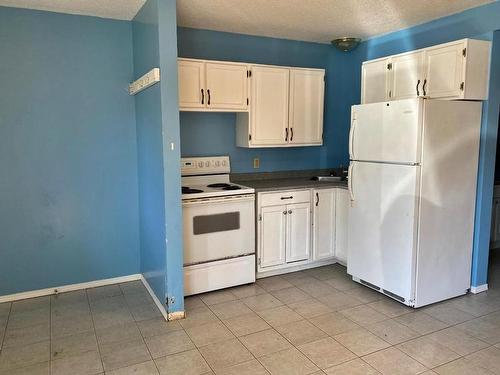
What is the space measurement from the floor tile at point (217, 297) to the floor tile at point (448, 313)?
165 centimetres

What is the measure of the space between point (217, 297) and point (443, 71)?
2736mm

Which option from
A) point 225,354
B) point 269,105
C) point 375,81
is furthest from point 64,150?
point 375,81

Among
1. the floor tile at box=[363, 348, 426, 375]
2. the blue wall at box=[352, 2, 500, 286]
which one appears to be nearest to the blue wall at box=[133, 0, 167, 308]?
the floor tile at box=[363, 348, 426, 375]

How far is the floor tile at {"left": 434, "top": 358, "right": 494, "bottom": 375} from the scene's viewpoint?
7.91 ft

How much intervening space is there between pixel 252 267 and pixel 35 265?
1943mm

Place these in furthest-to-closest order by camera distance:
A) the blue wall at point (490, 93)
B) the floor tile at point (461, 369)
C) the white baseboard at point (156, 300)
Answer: the blue wall at point (490, 93) < the white baseboard at point (156, 300) < the floor tile at point (461, 369)

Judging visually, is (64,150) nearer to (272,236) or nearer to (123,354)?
(123,354)

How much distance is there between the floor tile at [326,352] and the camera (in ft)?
8.32

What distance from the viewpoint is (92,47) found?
139 inches

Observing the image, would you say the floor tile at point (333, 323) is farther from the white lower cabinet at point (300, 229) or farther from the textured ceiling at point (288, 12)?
the textured ceiling at point (288, 12)

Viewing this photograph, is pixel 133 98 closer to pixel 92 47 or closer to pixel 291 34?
pixel 92 47

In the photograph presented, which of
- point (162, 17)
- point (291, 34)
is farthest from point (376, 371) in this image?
point (291, 34)

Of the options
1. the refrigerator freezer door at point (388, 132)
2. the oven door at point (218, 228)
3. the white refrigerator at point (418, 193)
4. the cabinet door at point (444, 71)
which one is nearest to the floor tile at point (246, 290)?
the oven door at point (218, 228)

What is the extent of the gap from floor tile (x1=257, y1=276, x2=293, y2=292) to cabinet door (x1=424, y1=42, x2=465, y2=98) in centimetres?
217
